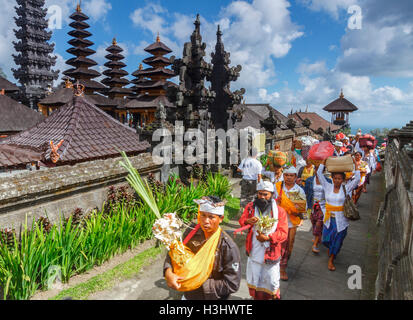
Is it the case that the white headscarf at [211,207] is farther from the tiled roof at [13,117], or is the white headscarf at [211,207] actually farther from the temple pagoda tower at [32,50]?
the temple pagoda tower at [32,50]

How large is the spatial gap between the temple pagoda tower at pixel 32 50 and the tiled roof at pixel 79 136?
70.2ft

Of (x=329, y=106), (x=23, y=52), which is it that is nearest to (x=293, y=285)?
(x=329, y=106)

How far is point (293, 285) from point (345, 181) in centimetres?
209

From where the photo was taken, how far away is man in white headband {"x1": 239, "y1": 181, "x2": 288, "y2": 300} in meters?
3.32

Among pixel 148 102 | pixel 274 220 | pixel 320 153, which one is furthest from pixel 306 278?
pixel 148 102

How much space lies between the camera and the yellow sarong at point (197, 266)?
2506 mm

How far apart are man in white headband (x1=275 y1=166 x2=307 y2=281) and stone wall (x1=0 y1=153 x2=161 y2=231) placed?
3.47 meters

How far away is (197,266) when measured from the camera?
254cm

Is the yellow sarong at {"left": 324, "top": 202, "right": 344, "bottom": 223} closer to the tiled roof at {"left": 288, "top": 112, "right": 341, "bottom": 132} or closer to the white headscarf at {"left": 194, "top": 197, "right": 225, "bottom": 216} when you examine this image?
the white headscarf at {"left": 194, "top": 197, "right": 225, "bottom": 216}

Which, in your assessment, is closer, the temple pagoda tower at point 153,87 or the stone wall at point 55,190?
the stone wall at point 55,190

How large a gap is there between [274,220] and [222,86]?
29.8ft

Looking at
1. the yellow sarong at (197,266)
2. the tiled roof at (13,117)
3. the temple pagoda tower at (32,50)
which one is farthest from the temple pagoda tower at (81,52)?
the yellow sarong at (197,266)
